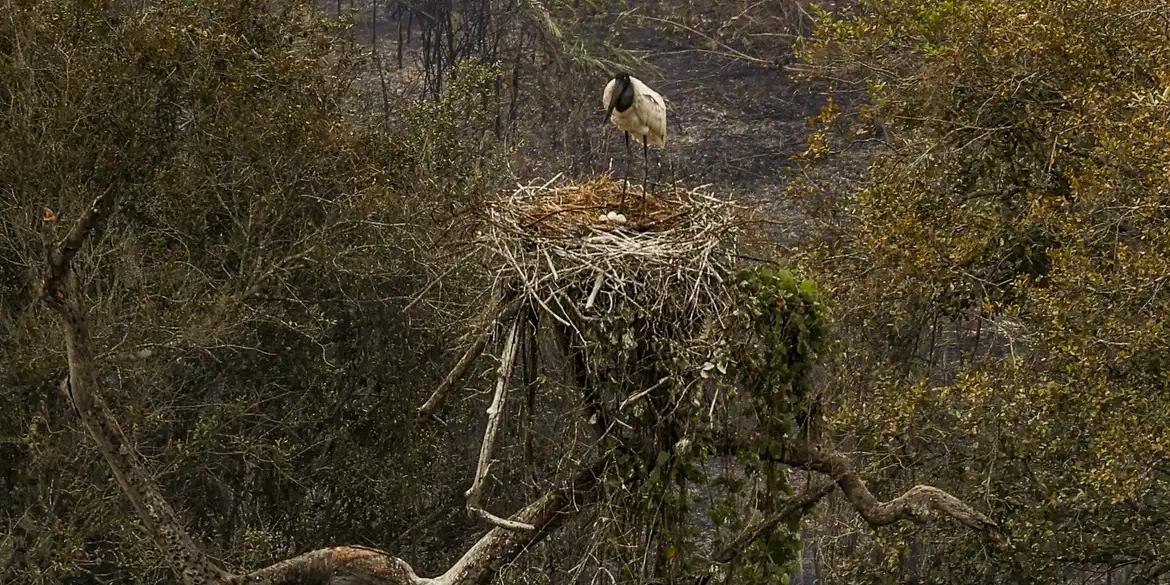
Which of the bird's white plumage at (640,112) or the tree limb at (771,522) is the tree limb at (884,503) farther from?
the bird's white plumage at (640,112)

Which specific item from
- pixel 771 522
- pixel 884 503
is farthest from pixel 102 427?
pixel 884 503

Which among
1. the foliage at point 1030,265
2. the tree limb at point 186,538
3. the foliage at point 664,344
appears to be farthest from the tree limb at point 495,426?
the foliage at point 1030,265

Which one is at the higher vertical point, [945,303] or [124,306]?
[945,303]

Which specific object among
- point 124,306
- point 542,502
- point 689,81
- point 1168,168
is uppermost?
point 1168,168

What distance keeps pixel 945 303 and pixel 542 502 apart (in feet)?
20.8

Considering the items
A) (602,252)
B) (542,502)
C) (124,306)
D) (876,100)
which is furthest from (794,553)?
(124,306)

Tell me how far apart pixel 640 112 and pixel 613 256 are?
65.3 inches

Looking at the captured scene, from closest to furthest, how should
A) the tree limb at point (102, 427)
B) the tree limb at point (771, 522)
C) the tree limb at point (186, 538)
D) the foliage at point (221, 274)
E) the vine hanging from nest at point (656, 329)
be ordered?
the vine hanging from nest at point (656, 329) < the tree limb at point (186, 538) < the tree limb at point (102, 427) < the tree limb at point (771, 522) < the foliage at point (221, 274)

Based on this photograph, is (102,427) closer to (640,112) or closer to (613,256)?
(613,256)

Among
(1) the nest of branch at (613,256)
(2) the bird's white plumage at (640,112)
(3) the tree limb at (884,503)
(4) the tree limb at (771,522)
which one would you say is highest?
(2) the bird's white plumage at (640,112)

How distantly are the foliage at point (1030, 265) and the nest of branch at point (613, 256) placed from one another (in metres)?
2.96

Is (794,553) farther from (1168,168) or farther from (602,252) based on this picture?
(1168,168)

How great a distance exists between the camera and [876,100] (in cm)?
1353

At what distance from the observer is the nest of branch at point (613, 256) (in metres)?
6.41
